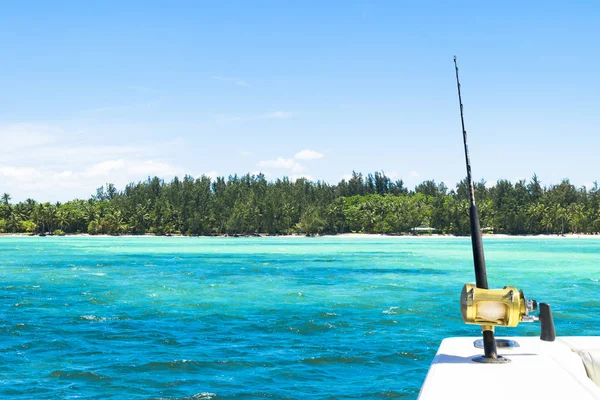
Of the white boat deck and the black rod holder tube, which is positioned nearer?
the white boat deck

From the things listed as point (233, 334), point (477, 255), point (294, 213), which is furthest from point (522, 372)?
point (294, 213)

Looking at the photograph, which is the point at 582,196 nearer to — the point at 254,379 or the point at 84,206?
the point at 84,206

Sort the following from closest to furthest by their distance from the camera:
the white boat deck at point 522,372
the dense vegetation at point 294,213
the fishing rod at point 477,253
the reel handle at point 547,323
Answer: the white boat deck at point 522,372
the fishing rod at point 477,253
the reel handle at point 547,323
the dense vegetation at point 294,213

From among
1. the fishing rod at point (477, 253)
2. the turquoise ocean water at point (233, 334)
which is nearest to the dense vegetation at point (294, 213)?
the turquoise ocean water at point (233, 334)

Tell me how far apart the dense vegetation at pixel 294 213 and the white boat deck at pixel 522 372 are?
156 m

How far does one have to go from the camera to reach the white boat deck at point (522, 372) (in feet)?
11.7

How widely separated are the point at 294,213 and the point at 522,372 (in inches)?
6577

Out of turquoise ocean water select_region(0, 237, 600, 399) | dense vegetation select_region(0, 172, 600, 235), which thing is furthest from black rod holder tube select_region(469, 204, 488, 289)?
dense vegetation select_region(0, 172, 600, 235)

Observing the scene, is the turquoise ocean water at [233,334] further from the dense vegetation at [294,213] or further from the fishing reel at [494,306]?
the dense vegetation at [294,213]

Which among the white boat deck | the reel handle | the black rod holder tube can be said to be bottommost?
the white boat deck

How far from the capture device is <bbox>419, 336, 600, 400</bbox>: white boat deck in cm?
357

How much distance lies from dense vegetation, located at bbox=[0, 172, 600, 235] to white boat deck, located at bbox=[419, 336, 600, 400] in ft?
511

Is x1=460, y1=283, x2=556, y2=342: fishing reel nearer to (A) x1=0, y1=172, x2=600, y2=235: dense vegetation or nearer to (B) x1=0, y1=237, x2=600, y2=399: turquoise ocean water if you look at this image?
(B) x1=0, y1=237, x2=600, y2=399: turquoise ocean water

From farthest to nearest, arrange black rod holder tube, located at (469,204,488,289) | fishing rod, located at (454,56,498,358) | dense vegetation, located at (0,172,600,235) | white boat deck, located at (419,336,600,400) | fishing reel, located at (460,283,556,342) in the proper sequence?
dense vegetation, located at (0,172,600,235) < black rod holder tube, located at (469,204,488,289) < fishing rod, located at (454,56,498,358) < fishing reel, located at (460,283,556,342) < white boat deck, located at (419,336,600,400)
